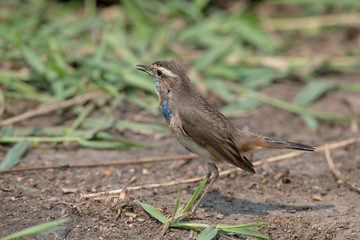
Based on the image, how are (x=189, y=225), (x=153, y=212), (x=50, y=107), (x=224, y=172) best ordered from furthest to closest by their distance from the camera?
(x=50, y=107) → (x=224, y=172) → (x=153, y=212) → (x=189, y=225)

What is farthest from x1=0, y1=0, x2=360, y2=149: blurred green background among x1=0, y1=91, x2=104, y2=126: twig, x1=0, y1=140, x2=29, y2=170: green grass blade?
x1=0, y1=140, x2=29, y2=170: green grass blade

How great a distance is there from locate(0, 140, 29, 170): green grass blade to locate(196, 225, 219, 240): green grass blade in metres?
2.49

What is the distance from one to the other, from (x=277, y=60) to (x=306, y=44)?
162 cm

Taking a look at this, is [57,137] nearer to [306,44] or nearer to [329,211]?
[329,211]

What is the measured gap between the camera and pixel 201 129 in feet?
17.7

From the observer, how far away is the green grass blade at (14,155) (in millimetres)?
5795

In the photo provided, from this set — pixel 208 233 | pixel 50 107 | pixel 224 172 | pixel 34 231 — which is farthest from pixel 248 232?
pixel 50 107

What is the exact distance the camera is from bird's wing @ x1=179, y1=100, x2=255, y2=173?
17.7 ft

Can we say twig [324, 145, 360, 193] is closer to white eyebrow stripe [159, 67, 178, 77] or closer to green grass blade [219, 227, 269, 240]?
green grass blade [219, 227, 269, 240]

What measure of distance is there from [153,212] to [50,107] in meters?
3.12

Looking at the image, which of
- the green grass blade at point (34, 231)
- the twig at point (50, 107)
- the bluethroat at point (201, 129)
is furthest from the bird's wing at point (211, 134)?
the twig at point (50, 107)

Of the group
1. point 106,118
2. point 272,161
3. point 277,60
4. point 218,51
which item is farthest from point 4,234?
point 277,60

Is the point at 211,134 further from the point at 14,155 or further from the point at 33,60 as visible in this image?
the point at 33,60

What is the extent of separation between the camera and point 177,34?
9.62 m
